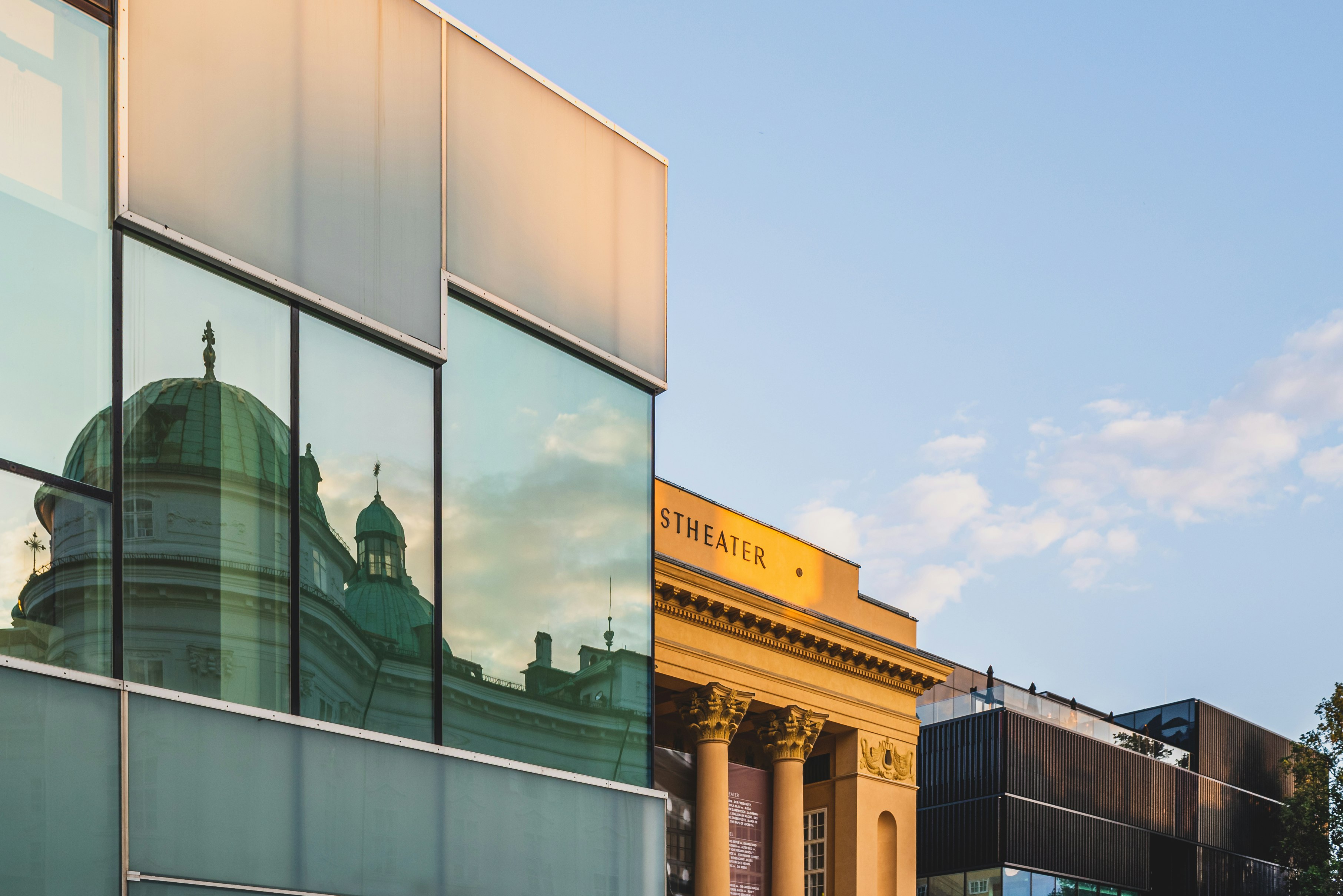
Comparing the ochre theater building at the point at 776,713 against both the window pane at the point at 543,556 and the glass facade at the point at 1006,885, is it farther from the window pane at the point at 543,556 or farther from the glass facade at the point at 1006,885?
the window pane at the point at 543,556

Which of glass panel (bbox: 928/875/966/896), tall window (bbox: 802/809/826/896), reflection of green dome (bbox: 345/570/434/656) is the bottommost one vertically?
glass panel (bbox: 928/875/966/896)

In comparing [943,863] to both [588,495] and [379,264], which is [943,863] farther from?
[379,264]

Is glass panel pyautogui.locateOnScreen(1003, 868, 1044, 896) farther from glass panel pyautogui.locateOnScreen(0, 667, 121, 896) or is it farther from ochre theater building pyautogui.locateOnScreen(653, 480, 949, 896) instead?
glass panel pyautogui.locateOnScreen(0, 667, 121, 896)

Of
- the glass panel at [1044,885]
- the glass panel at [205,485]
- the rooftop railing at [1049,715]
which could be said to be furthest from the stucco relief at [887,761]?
the glass panel at [205,485]

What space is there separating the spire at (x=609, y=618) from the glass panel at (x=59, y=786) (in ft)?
21.2

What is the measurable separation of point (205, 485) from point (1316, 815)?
176 ft

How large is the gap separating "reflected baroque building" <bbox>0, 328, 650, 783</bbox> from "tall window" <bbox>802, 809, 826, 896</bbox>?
24.7m

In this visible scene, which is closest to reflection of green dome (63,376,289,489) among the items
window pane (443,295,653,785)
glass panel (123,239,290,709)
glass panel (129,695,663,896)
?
glass panel (123,239,290,709)

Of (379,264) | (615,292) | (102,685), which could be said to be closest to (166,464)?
(102,685)

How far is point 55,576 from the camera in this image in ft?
40.3

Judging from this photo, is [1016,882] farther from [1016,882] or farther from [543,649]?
[543,649]

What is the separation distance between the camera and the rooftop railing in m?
50.6

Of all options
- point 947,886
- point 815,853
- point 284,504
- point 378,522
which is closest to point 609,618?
point 378,522

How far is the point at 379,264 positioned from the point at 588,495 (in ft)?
12.6
